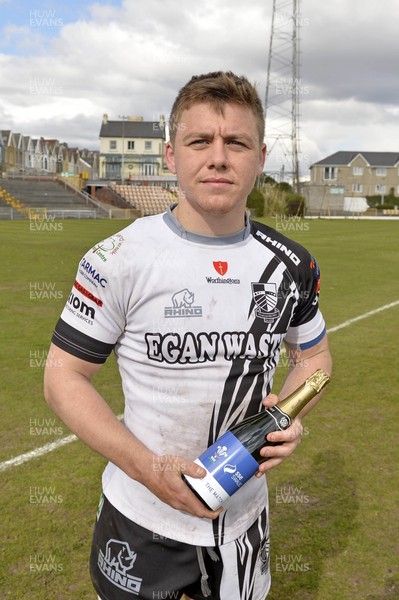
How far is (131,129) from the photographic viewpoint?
100250 mm

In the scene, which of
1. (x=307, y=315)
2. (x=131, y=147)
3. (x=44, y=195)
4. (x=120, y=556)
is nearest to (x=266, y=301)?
(x=307, y=315)

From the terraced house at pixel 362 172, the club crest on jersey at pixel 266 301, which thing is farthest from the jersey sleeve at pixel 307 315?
the terraced house at pixel 362 172

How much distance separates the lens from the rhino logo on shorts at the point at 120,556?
2133 mm

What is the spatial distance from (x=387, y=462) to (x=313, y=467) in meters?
0.76

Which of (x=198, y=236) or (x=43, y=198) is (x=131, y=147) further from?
(x=198, y=236)

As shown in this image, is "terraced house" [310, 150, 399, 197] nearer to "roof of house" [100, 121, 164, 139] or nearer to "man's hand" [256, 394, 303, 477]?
"roof of house" [100, 121, 164, 139]

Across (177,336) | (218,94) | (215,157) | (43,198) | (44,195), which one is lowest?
(177,336)

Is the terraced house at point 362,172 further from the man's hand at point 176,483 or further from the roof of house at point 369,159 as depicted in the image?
the man's hand at point 176,483

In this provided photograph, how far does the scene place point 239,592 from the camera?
220cm

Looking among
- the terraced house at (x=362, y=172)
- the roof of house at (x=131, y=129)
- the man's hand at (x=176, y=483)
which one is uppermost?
the roof of house at (x=131, y=129)

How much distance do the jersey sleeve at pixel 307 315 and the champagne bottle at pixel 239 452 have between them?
0.98 ft

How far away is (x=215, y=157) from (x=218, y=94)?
0.85 ft

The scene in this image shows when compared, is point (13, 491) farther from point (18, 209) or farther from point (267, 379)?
point (18, 209)

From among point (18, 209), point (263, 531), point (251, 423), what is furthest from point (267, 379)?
point (18, 209)
